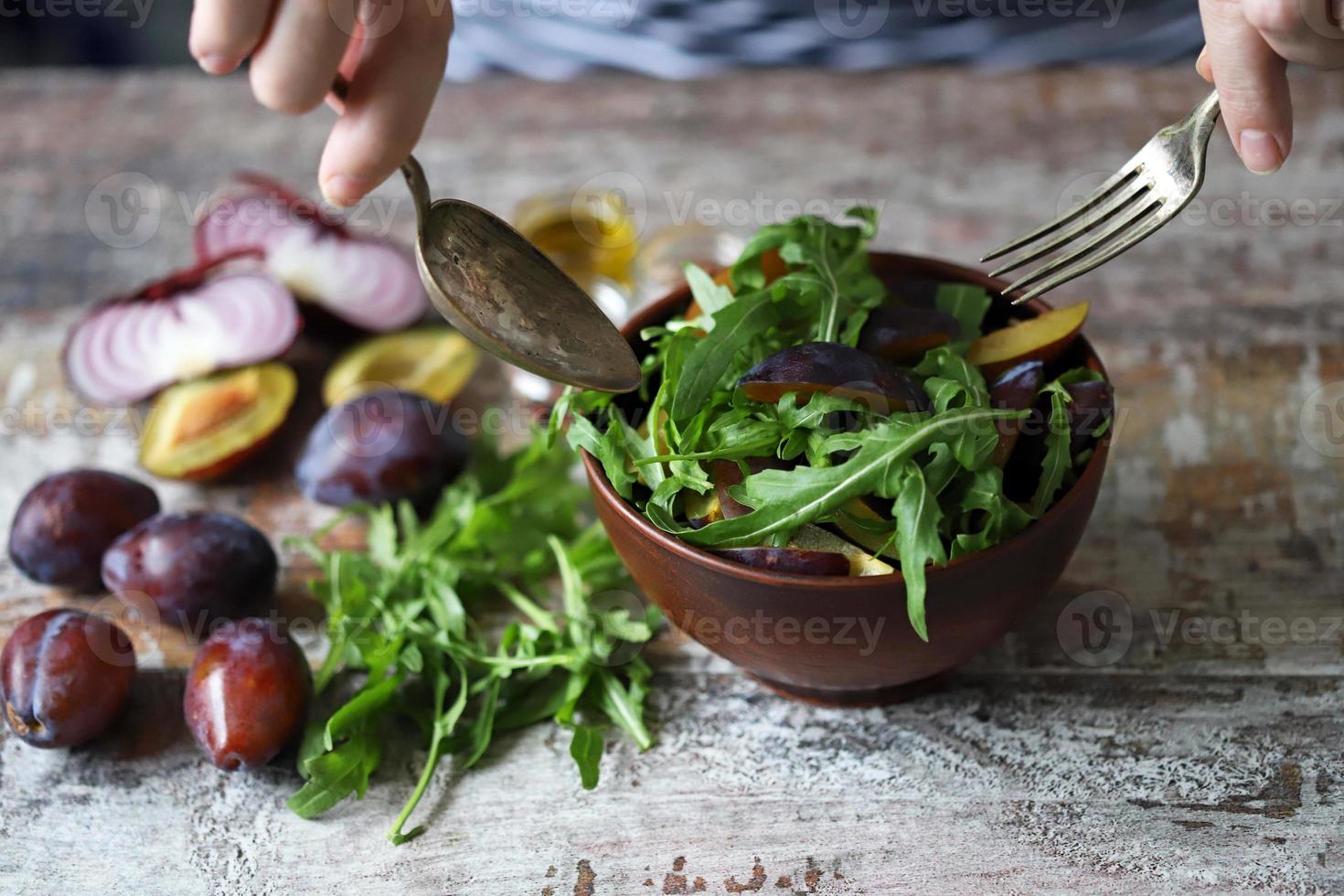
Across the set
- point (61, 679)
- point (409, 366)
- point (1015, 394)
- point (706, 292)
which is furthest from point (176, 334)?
point (1015, 394)

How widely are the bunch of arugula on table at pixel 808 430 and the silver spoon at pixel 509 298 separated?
0.13 feet

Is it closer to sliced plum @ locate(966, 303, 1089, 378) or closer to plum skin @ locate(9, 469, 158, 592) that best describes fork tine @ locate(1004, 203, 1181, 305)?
sliced plum @ locate(966, 303, 1089, 378)

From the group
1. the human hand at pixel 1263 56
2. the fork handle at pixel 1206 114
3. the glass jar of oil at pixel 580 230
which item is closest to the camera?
the human hand at pixel 1263 56

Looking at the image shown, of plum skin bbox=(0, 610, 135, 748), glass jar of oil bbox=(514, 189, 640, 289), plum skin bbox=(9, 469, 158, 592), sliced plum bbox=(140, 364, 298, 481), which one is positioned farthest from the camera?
glass jar of oil bbox=(514, 189, 640, 289)

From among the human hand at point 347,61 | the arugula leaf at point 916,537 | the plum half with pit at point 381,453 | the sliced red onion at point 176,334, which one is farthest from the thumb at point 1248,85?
the sliced red onion at point 176,334

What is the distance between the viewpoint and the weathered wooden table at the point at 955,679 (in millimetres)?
862

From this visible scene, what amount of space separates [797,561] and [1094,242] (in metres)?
0.33

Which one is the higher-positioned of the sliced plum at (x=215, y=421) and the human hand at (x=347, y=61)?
the human hand at (x=347, y=61)

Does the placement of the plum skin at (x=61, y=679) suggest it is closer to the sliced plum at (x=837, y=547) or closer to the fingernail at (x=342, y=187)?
the fingernail at (x=342, y=187)

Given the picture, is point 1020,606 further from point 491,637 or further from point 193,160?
point 193,160

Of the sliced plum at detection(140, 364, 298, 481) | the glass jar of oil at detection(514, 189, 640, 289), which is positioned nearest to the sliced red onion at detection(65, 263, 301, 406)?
the sliced plum at detection(140, 364, 298, 481)

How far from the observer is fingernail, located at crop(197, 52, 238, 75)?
78cm

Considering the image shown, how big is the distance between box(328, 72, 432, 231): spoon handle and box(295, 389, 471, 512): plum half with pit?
0.31 metres

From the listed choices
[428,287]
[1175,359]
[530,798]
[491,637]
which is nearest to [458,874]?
[530,798]
